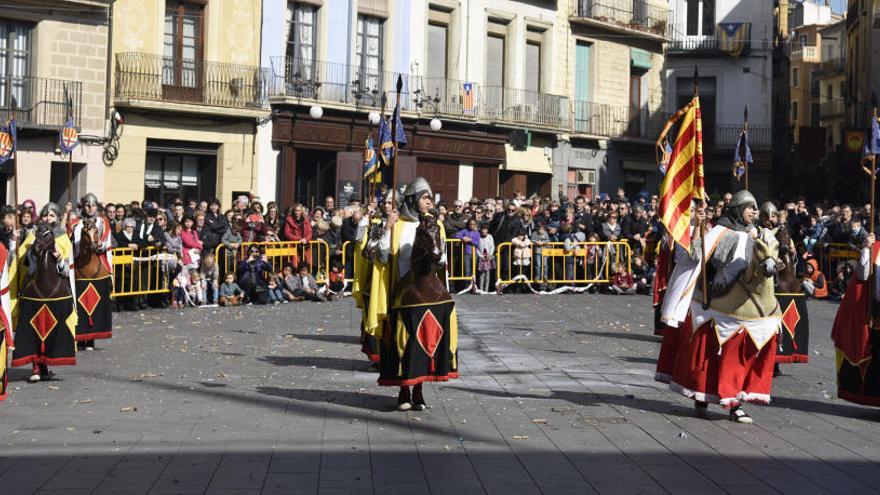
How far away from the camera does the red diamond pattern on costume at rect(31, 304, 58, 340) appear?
45.3ft

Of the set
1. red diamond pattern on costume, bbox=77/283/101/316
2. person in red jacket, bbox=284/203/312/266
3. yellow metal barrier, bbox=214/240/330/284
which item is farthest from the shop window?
red diamond pattern on costume, bbox=77/283/101/316

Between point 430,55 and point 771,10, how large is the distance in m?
15.9

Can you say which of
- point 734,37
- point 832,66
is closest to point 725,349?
point 734,37

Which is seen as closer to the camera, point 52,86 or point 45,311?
point 45,311

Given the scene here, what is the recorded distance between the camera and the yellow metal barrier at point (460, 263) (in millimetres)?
27156

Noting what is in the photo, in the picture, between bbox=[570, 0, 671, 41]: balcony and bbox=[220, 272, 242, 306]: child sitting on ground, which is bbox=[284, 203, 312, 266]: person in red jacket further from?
bbox=[570, 0, 671, 41]: balcony

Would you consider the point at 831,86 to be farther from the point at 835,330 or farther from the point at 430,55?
the point at 835,330

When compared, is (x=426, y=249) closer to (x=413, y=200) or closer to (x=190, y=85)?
(x=413, y=200)

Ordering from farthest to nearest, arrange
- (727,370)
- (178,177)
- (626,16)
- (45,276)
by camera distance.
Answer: (626,16) → (178,177) → (45,276) → (727,370)

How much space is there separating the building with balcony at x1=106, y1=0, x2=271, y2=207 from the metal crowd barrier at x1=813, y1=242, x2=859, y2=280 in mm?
12366

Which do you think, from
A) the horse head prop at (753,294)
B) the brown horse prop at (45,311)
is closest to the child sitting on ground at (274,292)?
the brown horse prop at (45,311)

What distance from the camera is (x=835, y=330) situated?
41.0ft

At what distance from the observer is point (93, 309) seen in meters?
16.2

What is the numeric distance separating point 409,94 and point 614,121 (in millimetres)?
9781
